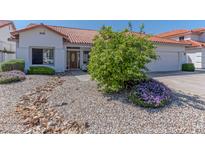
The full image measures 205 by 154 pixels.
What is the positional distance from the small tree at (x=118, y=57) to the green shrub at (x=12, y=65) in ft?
28.6

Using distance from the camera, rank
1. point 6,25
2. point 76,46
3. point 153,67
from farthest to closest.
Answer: point 6,25 → point 153,67 → point 76,46

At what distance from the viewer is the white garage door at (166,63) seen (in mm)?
20266

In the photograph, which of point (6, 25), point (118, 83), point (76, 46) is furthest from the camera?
point (6, 25)

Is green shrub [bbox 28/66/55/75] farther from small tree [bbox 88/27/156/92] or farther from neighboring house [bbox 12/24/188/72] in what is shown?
small tree [bbox 88/27/156/92]

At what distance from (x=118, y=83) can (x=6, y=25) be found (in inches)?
935

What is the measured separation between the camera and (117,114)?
5.93 meters

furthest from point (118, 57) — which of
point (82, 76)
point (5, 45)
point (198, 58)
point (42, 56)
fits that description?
point (198, 58)

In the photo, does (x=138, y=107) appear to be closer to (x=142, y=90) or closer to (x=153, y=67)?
(x=142, y=90)

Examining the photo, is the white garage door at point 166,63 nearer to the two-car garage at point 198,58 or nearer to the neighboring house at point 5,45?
the two-car garage at point 198,58

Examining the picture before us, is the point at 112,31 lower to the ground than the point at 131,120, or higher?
higher

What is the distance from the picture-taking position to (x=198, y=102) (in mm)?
7105

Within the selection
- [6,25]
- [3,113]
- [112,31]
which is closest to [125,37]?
[112,31]

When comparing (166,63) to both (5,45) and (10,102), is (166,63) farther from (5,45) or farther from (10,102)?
(5,45)

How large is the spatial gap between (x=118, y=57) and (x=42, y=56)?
38.4ft
